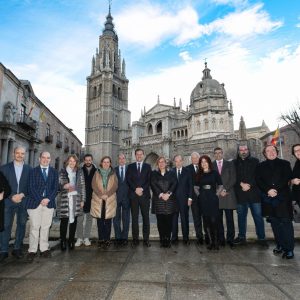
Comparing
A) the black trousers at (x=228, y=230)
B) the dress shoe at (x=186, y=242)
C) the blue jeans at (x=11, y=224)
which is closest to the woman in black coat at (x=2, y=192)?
the blue jeans at (x=11, y=224)

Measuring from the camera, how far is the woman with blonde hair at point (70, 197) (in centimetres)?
490

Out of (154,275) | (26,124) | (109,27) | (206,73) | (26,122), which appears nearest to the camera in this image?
(154,275)

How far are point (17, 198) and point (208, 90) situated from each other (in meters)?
42.2

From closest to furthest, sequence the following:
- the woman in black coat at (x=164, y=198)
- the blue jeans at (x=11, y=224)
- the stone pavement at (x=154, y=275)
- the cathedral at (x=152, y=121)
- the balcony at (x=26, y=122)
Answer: the stone pavement at (x=154, y=275)
the blue jeans at (x=11, y=224)
the woman in black coat at (x=164, y=198)
the balcony at (x=26, y=122)
the cathedral at (x=152, y=121)

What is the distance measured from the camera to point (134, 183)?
540 centimetres

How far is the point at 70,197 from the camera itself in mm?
5062

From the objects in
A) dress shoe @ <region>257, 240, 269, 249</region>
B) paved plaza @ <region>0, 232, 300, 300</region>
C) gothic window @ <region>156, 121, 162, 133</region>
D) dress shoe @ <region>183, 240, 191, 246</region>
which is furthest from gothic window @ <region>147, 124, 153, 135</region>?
paved plaza @ <region>0, 232, 300, 300</region>

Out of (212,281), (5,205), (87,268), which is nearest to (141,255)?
(87,268)

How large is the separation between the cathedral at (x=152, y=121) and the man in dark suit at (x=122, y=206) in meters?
32.7

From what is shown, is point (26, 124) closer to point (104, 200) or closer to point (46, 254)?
point (104, 200)

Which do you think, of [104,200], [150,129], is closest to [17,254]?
[104,200]

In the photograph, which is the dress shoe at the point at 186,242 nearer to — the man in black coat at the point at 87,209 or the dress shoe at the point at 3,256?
the man in black coat at the point at 87,209

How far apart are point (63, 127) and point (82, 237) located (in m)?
23.5

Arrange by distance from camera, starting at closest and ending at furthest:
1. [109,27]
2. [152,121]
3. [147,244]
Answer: [147,244] < [152,121] < [109,27]
